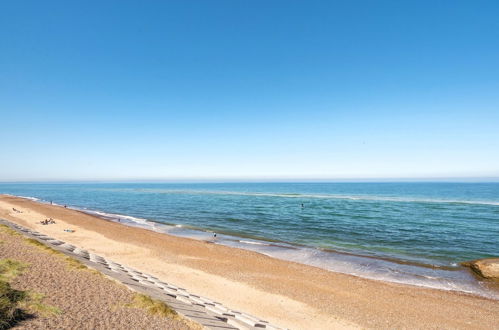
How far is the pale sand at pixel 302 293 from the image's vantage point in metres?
12.2

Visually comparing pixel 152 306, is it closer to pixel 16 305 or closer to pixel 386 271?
pixel 16 305

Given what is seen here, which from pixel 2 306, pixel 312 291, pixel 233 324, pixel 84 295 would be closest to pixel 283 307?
pixel 312 291

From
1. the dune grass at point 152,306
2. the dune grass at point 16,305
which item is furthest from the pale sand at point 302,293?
the dune grass at point 16,305

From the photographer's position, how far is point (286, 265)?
20.6 metres

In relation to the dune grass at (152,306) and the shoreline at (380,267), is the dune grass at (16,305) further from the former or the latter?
the shoreline at (380,267)

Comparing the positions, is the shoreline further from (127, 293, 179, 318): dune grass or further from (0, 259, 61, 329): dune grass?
(0, 259, 61, 329): dune grass

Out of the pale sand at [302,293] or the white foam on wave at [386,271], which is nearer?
the pale sand at [302,293]

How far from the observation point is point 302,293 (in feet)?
49.1

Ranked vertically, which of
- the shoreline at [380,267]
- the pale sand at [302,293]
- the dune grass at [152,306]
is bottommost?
the shoreline at [380,267]

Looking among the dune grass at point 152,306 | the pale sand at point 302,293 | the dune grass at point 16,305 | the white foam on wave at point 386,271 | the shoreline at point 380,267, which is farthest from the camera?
the shoreline at point 380,267

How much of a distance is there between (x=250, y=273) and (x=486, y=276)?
1713cm

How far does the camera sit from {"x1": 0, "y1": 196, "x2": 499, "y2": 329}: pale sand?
40.1ft

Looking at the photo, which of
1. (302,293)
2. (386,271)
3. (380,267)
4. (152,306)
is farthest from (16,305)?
(380,267)

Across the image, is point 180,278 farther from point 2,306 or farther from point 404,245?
point 404,245
